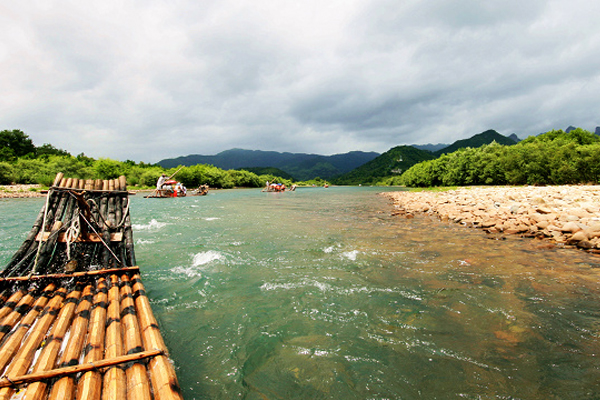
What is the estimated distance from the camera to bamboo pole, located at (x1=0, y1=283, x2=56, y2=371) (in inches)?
117

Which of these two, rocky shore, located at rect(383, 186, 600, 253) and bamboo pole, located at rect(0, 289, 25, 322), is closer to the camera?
bamboo pole, located at rect(0, 289, 25, 322)

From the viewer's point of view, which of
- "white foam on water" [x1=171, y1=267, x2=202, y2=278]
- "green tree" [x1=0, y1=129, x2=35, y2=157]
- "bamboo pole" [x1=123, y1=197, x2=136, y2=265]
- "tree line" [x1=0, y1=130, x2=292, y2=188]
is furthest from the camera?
"green tree" [x1=0, y1=129, x2=35, y2=157]

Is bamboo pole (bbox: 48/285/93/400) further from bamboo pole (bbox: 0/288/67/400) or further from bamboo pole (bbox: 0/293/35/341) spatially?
bamboo pole (bbox: 0/293/35/341)

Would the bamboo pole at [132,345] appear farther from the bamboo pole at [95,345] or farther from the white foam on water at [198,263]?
the white foam on water at [198,263]

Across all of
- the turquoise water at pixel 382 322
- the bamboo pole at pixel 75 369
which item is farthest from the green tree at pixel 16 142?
the bamboo pole at pixel 75 369

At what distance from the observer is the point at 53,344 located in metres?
3.21

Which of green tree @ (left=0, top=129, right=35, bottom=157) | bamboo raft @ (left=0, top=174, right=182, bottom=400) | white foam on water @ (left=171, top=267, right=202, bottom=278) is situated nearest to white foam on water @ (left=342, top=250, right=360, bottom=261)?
white foam on water @ (left=171, top=267, right=202, bottom=278)

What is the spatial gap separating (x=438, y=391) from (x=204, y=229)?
46.9ft

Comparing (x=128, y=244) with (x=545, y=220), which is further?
(x=545, y=220)

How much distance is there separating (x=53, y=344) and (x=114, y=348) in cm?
85

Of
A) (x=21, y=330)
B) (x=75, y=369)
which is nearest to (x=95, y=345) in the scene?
(x=75, y=369)

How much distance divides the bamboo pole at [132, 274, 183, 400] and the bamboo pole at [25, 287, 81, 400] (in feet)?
3.01

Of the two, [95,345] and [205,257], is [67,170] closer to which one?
[205,257]

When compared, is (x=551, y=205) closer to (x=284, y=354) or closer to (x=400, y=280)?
(x=400, y=280)
